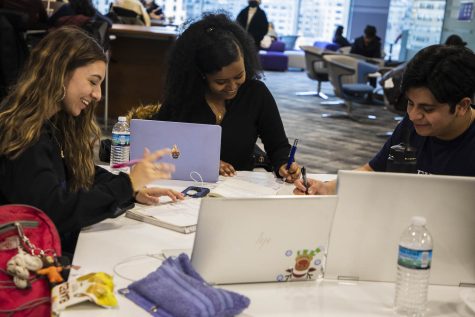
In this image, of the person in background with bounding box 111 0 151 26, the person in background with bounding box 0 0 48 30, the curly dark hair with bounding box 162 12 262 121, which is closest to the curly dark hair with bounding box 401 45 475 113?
the curly dark hair with bounding box 162 12 262 121

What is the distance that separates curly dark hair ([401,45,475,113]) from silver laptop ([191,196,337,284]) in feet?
2.25

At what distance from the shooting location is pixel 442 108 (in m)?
2.03

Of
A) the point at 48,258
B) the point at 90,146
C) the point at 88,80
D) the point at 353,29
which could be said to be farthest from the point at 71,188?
the point at 353,29

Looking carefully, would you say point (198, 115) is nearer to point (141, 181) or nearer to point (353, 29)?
point (141, 181)

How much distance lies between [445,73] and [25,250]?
1306 mm

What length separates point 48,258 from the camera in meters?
1.48

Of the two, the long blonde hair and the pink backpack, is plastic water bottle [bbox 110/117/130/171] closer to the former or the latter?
the long blonde hair

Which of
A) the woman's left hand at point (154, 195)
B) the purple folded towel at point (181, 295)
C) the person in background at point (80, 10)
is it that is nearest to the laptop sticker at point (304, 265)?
the purple folded towel at point (181, 295)

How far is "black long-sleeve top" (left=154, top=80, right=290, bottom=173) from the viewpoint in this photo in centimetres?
288

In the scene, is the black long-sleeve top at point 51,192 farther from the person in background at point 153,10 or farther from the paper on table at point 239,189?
the person in background at point 153,10

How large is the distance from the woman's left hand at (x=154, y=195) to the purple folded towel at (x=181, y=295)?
689 millimetres

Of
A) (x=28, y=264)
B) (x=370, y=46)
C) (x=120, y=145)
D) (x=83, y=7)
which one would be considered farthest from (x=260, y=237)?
(x=370, y=46)

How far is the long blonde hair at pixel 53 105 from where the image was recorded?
1818mm

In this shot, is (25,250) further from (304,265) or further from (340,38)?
(340,38)
